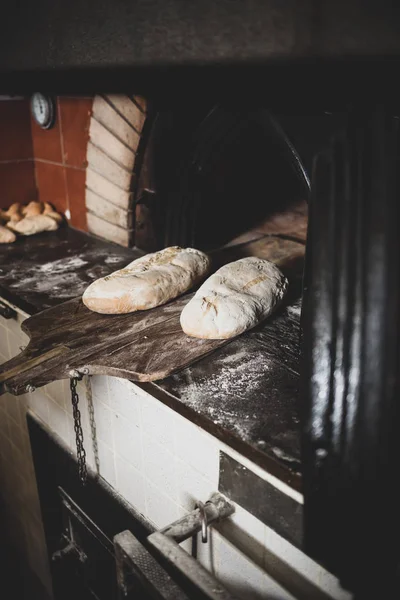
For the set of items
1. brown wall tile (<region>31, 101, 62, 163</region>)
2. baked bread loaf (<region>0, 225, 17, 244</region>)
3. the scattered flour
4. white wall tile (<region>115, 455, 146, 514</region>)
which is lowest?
white wall tile (<region>115, 455, 146, 514</region>)

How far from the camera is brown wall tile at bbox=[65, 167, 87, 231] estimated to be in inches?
110

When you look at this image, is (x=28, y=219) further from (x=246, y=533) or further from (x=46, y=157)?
(x=246, y=533)

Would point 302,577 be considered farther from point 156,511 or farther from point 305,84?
point 305,84

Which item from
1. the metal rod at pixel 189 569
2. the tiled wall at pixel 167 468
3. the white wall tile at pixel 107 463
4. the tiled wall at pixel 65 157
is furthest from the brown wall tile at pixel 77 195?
the metal rod at pixel 189 569

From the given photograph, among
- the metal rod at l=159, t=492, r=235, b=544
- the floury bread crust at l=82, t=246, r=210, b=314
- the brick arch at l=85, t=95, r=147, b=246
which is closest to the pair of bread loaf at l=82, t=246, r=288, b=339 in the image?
the floury bread crust at l=82, t=246, r=210, b=314

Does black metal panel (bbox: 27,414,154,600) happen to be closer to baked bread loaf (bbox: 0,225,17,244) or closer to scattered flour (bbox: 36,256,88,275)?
scattered flour (bbox: 36,256,88,275)

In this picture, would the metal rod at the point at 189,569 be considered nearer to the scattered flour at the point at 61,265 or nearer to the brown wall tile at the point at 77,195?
the scattered flour at the point at 61,265

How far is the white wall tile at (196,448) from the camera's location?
1.28 meters

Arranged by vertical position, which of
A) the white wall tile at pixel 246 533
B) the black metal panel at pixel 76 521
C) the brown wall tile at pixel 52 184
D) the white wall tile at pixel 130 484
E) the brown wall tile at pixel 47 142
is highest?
the brown wall tile at pixel 47 142

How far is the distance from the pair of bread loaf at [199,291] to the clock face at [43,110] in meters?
1.44

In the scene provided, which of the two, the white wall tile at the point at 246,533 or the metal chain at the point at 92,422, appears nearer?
the white wall tile at the point at 246,533

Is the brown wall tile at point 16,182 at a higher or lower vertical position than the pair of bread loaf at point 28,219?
higher

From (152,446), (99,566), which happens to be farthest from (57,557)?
(152,446)

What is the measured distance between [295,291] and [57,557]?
1.71 m
